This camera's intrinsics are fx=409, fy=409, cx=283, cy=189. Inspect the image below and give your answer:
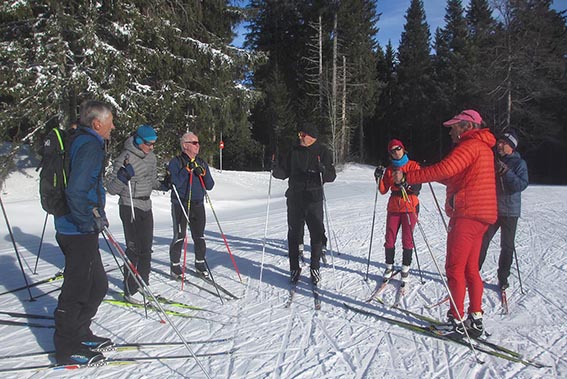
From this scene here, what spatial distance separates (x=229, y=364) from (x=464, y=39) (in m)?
38.5

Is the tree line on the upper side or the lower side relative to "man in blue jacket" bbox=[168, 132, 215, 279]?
upper

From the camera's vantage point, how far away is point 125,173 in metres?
4.52

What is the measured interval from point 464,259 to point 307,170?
2.19 m

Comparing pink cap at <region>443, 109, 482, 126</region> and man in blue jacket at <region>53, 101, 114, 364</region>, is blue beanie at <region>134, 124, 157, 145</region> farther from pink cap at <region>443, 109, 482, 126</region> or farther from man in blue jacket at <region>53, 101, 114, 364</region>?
pink cap at <region>443, 109, 482, 126</region>

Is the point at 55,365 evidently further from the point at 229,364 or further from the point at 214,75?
A: the point at 214,75

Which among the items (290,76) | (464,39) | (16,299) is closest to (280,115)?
(290,76)

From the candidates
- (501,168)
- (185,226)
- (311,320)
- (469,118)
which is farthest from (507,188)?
(185,226)

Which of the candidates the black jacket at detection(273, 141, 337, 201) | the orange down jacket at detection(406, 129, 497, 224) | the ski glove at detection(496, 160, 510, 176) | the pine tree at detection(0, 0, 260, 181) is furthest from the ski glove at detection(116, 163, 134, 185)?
the pine tree at detection(0, 0, 260, 181)

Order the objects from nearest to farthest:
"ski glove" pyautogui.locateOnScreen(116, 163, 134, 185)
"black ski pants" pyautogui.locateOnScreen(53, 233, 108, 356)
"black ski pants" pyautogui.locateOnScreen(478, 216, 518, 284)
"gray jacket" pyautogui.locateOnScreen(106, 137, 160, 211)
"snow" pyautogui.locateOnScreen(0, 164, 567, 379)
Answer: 1. "black ski pants" pyautogui.locateOnScreen(53, 233, 108, 356)
2. "snow" pyautogui.locateOnScreen(0, 164, 567, 379)
3. "ski glove" pyautogui.locateOnScreen(116, 163, 134, 185)
4. "gray jacket" pyautogui.locateOnScreen(106, 137, 160, 211)
5. "black ski pants" pyautogui.locateOnScreen(478, 216, 518, 284)

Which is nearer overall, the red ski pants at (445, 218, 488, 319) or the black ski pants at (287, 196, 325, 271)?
the red ski pants at (445, 218, 488, 319)

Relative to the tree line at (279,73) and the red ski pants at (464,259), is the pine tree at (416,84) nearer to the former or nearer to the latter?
the tree line at (279,73)

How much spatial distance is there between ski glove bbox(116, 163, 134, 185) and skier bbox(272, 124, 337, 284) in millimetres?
1752

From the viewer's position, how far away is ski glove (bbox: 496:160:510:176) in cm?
480

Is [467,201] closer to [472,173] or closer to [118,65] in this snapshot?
[472,173]
